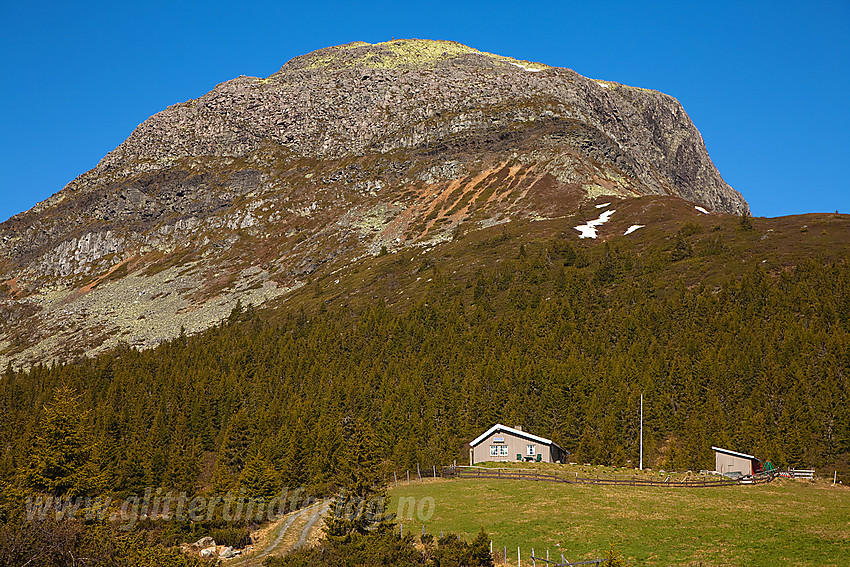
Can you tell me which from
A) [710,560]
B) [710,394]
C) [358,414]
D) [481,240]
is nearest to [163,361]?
[358,414]

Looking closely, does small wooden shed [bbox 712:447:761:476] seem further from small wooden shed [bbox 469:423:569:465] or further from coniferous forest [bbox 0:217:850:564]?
small wooden shed [bbox 469:423:569:465]

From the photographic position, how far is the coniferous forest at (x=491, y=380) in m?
90.1

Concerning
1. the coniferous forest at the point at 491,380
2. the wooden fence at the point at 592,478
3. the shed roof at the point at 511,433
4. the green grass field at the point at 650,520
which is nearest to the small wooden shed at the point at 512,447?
the shed roof at the point at 511,433

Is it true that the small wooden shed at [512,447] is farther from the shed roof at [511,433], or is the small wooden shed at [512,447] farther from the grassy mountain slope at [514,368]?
the grassy mountain slope at [514,368]

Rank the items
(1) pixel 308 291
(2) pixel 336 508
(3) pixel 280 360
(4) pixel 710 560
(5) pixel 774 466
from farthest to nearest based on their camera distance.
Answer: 1. (1) pixel 308 291
2. (3) pixel 280 360
3. (5) pixel 774 466
4. (2) pixel 336 508
5. (4) pixel 710 560

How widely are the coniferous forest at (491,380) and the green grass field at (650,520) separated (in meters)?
15.2

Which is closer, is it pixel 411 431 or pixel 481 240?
pixel 411 431

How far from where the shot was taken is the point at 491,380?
11456cm

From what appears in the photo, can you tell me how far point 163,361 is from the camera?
14762cm

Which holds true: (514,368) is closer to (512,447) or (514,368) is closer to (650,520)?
(512,447)

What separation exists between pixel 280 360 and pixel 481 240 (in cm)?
7423

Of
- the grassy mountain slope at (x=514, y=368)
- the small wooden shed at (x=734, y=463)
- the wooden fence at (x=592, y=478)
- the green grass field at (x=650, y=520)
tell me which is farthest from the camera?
the grassy mountain slope at (x=514, y=368)

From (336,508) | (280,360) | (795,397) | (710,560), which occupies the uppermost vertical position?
(280,360)

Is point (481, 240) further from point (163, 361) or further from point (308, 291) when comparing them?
point (163, 361)
